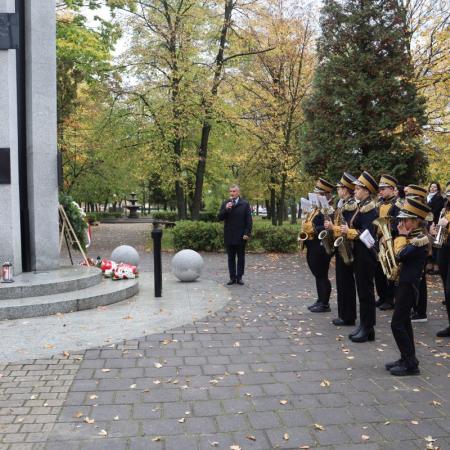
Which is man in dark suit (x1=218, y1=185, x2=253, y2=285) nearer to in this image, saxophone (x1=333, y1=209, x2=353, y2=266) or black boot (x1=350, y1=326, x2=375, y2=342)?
saxophone (x1=333, y1=209, x2=353, y2=266)

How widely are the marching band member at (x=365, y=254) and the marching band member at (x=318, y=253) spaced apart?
1.42 metres

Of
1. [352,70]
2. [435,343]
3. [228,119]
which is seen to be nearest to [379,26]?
[352,70]

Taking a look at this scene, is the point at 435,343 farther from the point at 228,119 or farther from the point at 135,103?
the point at 135,103

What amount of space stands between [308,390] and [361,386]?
0.55m

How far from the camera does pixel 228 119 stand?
2025 centimetres

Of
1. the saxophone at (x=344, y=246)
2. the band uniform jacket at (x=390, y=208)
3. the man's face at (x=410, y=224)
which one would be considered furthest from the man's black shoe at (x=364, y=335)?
the band uniform jacket at (x=390, y=208)

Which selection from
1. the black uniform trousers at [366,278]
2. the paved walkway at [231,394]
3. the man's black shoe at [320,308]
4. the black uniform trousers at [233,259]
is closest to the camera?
the paved walkway at [231,394]

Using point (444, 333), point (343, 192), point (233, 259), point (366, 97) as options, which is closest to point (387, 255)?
point (343, 192)

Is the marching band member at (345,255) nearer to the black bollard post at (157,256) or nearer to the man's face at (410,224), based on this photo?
the man's face at (410,224)

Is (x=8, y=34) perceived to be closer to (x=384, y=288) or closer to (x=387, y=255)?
(x=387, y=255)

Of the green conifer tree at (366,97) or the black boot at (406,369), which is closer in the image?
the black boot at (406,369)

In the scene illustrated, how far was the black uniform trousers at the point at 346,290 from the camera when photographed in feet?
23.3

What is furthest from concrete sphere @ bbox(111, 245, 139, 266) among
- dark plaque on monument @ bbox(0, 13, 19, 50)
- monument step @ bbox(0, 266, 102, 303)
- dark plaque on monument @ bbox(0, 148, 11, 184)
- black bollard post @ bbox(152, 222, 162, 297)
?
dark plaque on monument @ bbox(0, 13, 19, 50)

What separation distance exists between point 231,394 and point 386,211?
4.73 metres
